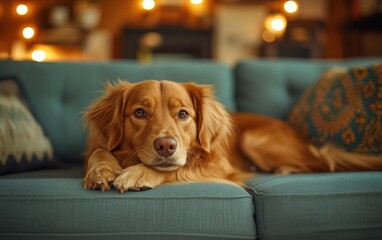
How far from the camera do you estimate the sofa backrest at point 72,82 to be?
91.0 inches

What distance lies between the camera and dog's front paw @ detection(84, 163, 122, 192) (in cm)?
147

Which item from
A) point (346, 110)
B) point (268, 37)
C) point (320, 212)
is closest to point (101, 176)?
point (320, 212)

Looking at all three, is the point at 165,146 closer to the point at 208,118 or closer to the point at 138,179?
the point at 138,179

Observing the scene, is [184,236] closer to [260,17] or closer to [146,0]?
[146,0]

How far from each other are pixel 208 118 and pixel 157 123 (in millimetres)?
328

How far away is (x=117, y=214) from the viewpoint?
1.39 m

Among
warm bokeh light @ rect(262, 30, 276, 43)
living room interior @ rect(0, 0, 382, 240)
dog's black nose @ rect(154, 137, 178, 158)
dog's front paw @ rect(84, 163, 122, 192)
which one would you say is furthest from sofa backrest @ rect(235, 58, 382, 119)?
warm bokeh light @ rect(262, 30, 276, 43)

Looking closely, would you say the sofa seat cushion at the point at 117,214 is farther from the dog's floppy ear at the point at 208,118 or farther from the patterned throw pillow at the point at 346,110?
the patterned throw pillow at the point at 346,110

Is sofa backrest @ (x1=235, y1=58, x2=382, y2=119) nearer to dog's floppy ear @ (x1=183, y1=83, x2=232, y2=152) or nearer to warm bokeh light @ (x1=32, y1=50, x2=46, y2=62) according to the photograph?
dog's floppy ear @ (x1=183, y1=83, x2=232, y2=152)

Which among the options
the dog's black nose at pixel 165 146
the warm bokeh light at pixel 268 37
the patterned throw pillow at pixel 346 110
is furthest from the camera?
the warm bokeh light at pixel 268 37

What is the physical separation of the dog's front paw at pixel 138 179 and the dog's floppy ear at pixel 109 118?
26cm

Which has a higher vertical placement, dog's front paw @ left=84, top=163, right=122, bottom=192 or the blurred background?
the blurred background

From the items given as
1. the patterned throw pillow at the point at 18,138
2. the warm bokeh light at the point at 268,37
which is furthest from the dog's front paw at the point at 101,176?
the warm bokeh light at the point at 268,37

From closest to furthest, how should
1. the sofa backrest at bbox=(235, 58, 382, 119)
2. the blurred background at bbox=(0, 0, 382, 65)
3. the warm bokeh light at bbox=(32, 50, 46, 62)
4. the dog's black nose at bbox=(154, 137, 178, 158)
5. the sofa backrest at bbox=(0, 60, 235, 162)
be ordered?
the dog's black nose at bbox=(154, 137, 178, 158)
the sofa backrest at bbox=(0, 60, 235, 162)
the sofa backrest at bbox=(235, 58, 382, 119)
the warm bokeh light at bbox=(32, 50, 46, 62)
the blurred background at bbox=(0, 0, 382, 65)
